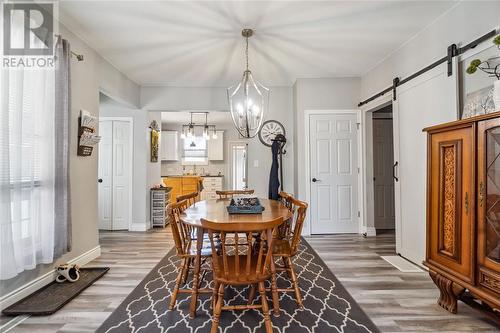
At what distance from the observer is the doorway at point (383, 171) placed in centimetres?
480

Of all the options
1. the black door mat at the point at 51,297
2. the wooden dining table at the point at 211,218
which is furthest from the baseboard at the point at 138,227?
the wooden dining table at the point at 211,218

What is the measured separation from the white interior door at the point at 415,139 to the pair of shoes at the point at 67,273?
11.8ft

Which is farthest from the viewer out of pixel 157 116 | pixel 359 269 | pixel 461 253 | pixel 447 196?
pixel 157 116

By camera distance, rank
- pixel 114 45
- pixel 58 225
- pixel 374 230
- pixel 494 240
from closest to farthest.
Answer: pixel 494 240, pixel 58 225, pixel 114 45, pixel 374 230

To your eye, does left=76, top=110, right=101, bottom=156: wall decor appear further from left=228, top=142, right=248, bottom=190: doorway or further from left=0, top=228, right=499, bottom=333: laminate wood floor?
left=228, top=142, right=248, bottom=190: doorway

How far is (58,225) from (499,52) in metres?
3.94

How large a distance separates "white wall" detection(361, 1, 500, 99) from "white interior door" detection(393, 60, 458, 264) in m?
0.21

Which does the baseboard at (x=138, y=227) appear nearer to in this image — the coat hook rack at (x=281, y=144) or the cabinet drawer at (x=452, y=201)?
the coat hook rack at (x=281, y=144)

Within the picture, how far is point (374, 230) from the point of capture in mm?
4395

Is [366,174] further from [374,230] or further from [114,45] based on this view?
[114,45]

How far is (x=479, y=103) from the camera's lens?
2.13 m

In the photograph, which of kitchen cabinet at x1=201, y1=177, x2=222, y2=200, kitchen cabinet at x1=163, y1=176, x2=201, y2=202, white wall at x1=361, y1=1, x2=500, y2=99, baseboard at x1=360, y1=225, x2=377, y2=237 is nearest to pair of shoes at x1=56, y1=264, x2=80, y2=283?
baseboard at x1=360, y1=225, x2=377, y2=237

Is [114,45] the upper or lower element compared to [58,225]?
upper

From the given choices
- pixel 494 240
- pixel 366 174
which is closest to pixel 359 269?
pixel 494 240
